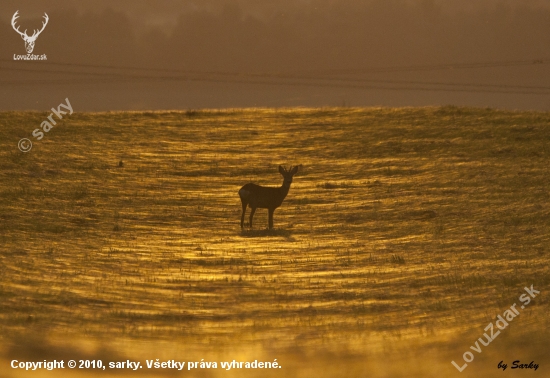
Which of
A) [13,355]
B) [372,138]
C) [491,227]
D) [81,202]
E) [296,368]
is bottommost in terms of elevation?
[296,368]

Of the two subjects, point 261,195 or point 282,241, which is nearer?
point 282,241

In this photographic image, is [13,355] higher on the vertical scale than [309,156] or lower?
lower

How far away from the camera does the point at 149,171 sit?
3500cm

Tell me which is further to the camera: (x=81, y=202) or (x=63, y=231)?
(x=81, y=202)

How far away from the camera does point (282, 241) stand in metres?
22.1

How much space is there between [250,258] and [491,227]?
8.89 m

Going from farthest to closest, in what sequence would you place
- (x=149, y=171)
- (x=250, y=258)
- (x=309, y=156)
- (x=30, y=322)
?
(x=309, y=156) < (x=149, y=171) < (x=250, y=258) < (x=30, y=322)

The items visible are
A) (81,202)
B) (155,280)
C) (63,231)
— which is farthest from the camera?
(81,202)

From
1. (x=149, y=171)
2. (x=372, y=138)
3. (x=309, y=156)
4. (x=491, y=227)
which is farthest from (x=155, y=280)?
(x=372, y=138)

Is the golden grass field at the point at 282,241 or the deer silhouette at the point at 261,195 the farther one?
the deer silhouette at the point at 261,195

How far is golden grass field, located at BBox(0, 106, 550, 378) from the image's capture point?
1287cm

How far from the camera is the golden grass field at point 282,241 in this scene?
1287cm

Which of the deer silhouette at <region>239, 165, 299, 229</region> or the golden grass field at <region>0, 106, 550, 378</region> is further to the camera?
the deer silhouette at <region>239, 165, 299, 229</region>

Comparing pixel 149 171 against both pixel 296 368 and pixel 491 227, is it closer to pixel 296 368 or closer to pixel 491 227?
pixel 491 227
